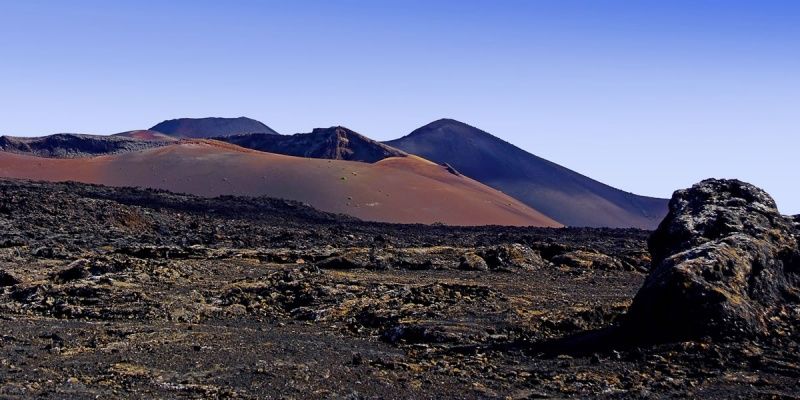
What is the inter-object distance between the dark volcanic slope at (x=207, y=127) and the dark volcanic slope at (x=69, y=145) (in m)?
48.4

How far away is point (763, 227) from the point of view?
13.3m

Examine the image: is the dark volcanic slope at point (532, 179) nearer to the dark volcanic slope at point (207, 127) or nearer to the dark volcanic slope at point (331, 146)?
the dark volcanic slope at point (331, 146)

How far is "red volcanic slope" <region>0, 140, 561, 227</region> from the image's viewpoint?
51188 millimetres

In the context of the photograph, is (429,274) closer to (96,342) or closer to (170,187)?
(96,342)

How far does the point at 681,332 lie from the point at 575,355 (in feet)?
4.13

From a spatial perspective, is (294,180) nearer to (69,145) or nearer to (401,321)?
(69,145)

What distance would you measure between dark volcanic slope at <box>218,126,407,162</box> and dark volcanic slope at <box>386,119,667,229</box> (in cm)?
1172

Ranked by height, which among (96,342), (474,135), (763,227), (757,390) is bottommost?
(96,342)

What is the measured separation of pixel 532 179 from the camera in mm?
88188

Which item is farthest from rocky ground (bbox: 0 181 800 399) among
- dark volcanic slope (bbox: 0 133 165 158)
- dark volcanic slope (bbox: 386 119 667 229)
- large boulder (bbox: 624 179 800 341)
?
dark volcanic slope (bbox: 386 119 667 229)

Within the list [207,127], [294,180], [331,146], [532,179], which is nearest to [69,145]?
[331,146]

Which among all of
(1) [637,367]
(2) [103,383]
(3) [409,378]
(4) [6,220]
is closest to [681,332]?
(1) [637,367]

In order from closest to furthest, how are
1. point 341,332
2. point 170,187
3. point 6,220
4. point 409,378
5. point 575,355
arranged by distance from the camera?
point 409,378
point 575,355
point 341,332
point 6,220
point 170,187

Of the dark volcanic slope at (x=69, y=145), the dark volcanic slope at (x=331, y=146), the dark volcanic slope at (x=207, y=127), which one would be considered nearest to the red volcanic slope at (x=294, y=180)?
the dark volcanic slope at (x=69, y=145)
